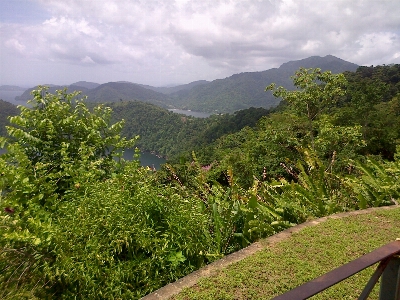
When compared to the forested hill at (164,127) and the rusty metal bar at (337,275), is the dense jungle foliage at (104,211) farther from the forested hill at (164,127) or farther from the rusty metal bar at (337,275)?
the forested hill at (164,127)

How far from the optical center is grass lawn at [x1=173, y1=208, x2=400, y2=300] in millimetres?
2539

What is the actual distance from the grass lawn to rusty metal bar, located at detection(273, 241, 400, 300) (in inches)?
58.1

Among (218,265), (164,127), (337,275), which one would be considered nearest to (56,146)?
(218,265)

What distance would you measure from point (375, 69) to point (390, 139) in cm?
4614

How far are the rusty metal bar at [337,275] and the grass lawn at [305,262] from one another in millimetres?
1475

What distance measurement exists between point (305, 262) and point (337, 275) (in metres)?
2.07

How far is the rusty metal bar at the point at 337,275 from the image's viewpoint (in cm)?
99

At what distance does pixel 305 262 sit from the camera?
2.97 m

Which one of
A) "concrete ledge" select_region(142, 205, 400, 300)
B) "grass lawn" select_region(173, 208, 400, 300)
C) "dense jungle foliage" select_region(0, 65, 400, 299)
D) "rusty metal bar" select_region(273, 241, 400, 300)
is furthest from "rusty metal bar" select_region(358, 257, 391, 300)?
"dense jungle foliage" select_region(0, 65, 400, 299)

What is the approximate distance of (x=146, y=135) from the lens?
98688mm

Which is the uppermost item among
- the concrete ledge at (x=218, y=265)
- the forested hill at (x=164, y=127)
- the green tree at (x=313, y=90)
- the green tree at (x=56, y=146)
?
the green tree at (x=313, y=90)

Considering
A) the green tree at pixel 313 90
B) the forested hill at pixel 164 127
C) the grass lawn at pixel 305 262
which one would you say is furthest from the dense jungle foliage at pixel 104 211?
the forested hill at pixel 164 127

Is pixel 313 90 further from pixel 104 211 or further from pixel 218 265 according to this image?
pixel 104 211

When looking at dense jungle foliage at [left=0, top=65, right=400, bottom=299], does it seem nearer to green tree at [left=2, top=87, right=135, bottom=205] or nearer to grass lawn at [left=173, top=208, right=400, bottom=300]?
green tree at [left=2, top=87, right=135, bottom=205]
